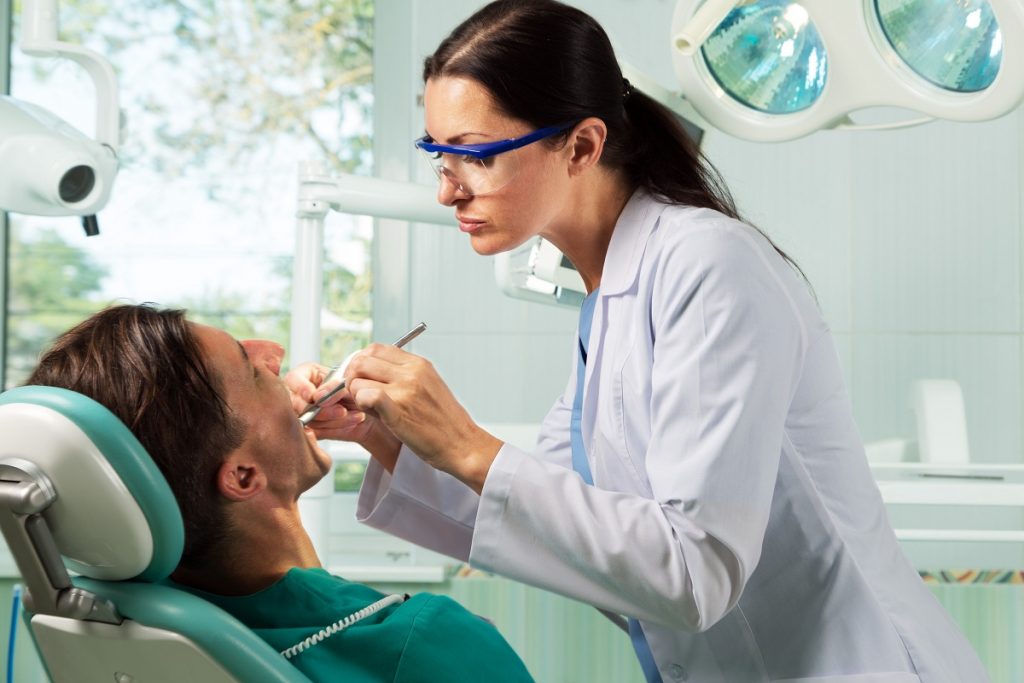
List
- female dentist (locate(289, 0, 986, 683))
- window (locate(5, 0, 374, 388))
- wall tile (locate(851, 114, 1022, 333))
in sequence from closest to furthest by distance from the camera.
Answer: female dentist (locate(289, 0, 986, 683)) < wall tile (locate(851, 114, 1022, 333)) < window (locate(5, 0, 374, 388))

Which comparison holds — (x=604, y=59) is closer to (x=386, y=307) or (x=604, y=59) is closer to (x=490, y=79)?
(x=490, y=79)

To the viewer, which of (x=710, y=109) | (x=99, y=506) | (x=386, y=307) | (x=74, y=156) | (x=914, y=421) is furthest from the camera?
(x=386, y=307)

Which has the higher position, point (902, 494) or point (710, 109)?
point (710, 109)

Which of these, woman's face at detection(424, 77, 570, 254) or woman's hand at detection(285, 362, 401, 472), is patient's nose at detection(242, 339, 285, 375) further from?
woman's face at detection(424, 77, 570, 254)

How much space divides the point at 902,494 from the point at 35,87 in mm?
2460

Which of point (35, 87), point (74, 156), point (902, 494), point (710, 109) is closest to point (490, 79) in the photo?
point (710, 109)

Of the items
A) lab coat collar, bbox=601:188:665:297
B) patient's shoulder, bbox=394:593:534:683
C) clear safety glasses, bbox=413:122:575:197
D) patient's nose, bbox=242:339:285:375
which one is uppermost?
clear safety glasses, bbox=413:122:575:197

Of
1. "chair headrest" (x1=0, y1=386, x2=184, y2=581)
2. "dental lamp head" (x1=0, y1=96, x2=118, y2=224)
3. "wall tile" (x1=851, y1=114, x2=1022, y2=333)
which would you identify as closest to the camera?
"chair headrest" (x1=0, y1=386, x2=184, y2=581)

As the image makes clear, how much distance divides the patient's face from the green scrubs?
0.39ft

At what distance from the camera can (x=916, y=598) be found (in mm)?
1099

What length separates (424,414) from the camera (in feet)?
3.22

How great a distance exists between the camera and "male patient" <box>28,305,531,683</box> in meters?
1.05

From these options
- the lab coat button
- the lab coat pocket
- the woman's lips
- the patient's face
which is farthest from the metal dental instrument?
the lab coat button

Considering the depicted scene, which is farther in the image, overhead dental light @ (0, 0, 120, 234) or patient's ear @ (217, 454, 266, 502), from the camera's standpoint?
overhead dental light @ (0, 0, 120, 234)
